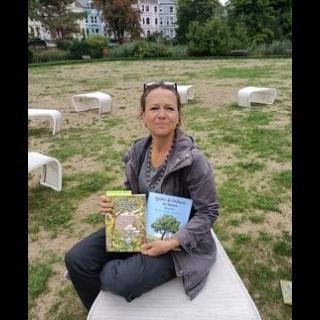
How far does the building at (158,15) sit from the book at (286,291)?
76490 millimetres

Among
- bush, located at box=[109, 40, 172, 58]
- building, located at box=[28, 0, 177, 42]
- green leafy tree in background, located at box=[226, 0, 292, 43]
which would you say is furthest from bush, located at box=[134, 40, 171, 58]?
building, located at box=[28, 0, 177, 42]

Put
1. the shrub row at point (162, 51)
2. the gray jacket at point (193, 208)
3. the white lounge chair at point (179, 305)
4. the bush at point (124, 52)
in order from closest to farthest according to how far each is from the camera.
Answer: the white lounge chair at point (179, 305)
the gray jacket at point (193, 208)
the shrub row at point (162, 51)
the bush at point (124, 52)

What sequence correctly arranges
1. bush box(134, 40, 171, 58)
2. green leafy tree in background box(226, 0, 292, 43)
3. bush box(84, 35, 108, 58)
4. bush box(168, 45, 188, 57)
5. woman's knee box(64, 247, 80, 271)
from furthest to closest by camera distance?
green leafy tree in background box(226, 0, 292, 43) < bush box(84, 35, 108, 58) < bush box(168, 45, 188, 57) < bush box(134, 40, 171, 58) < woman's knee box(64, 247, 80, 271)

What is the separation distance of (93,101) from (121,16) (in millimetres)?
44542

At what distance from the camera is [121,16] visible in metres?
50.4

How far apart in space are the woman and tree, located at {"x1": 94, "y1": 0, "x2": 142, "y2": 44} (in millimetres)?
50887

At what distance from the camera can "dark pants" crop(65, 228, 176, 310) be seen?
6.73ft

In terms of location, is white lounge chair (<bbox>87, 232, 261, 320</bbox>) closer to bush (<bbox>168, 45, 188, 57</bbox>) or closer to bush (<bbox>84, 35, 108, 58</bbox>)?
bush (<bbox>168, 45, 188, 57</bbox>)

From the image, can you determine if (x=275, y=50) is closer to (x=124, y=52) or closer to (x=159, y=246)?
(x=124, y=52)

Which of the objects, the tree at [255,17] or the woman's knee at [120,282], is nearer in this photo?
the woman's knee at [120,282]

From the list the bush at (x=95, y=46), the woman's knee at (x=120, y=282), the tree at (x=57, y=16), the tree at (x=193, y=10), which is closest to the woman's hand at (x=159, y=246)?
the woman's knee at (x=120, y=282)

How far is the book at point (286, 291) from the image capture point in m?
2.77

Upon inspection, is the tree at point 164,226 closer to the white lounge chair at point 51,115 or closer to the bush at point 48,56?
the white lounge chair at point 51,115
